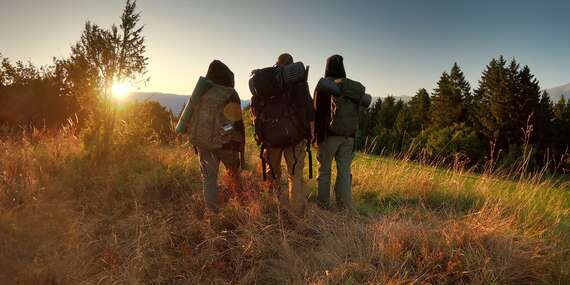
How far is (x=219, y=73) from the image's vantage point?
4152mm

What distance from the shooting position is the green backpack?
4258 mm

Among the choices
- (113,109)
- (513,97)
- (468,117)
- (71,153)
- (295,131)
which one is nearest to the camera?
(295,131)

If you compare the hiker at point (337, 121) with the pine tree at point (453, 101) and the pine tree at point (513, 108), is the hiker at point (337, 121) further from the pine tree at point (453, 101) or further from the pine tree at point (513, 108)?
the pine tree at point (453, 101)

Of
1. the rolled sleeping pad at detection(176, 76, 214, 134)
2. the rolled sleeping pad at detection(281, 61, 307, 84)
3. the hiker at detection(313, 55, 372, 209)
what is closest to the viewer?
the rolled sleeping pad at detection(281, 61, 307, 84)

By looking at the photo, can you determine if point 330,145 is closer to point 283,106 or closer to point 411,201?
point 283,106

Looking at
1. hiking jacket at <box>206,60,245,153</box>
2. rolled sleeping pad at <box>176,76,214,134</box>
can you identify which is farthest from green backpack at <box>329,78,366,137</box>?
rolled sleeping pad at <box>176,76,214,134</box>

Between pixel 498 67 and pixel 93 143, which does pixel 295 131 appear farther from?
pixel 498 67

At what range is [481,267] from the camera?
2684 mm

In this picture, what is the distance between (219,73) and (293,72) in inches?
42.9

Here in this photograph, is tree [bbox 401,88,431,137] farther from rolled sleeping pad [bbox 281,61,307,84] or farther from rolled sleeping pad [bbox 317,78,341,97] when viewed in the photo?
rolled sleeping pad [bbox 281,61,307,84]

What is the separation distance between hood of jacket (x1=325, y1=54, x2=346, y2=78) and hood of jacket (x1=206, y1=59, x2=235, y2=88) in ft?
4.49

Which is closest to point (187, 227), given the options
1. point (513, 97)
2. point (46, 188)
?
point (46, 188)

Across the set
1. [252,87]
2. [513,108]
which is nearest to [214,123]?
[252,87]

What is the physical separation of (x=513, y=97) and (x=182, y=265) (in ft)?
116
